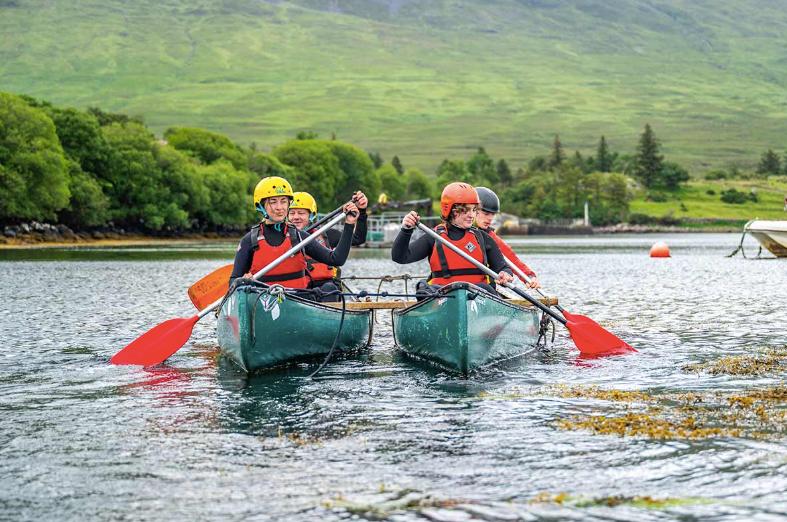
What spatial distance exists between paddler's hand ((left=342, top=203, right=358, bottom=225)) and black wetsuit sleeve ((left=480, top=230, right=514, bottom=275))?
3.09m

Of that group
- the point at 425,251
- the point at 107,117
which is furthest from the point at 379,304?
the point at 107,117

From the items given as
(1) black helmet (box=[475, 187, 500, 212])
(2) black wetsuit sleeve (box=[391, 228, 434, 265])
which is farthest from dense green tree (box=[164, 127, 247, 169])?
(2) black wetsuit sleeve (box=[391, 228, 434, 265])

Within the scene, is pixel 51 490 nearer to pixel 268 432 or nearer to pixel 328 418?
pixel 268 432

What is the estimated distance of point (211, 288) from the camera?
76.2 ft

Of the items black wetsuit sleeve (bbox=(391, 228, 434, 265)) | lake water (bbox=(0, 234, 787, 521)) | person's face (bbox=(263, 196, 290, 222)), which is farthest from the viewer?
person's face (bbox=(263, 196, 290, 222))

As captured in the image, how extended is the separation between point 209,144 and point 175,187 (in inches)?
1421

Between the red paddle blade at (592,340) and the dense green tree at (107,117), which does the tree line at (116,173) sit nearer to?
the dense green tree at (107,117)

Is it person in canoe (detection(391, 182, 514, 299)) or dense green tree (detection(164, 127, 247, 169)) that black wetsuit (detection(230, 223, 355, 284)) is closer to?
person in canoe (detection(391, 182, 514, 299))

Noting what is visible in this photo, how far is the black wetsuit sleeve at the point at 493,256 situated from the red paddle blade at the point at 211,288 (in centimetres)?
612

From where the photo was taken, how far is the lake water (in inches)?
403

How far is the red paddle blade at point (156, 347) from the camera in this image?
20594mm

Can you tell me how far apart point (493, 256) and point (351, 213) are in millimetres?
3458

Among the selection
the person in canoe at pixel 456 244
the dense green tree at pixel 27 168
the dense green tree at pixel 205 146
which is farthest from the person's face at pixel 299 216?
the dense green tree at pixel 205 146

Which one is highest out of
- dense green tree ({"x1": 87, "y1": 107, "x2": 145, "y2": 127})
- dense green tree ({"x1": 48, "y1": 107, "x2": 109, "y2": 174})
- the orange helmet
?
dense green tree ({"x1": 87, "y1": 107, "x2": 145, "y2": 127})
